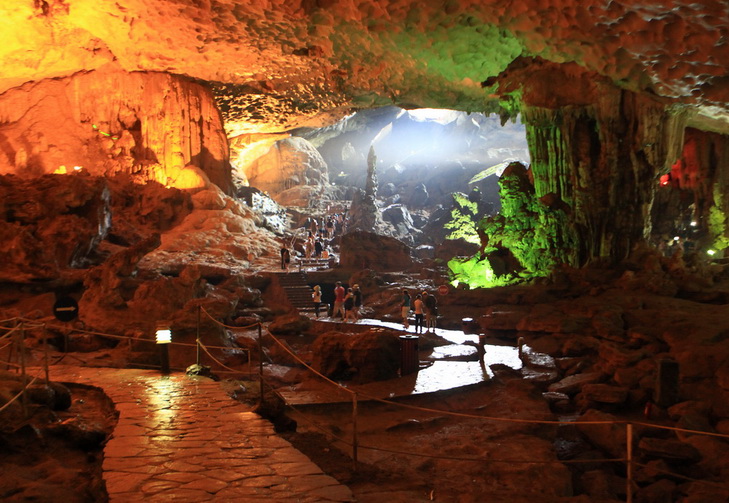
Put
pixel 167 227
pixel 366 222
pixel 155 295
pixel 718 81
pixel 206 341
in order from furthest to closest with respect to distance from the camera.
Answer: pixel 366 222
pixel 167 227
pixel 718 81
pixel 155 295
pixel 206 341

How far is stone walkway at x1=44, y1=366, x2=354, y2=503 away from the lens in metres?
3.83

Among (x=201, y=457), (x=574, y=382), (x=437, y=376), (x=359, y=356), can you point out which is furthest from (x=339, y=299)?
(x=201, y=457)

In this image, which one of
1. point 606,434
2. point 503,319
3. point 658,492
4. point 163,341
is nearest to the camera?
point 658,492

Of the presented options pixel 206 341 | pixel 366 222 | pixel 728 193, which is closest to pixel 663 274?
pixel 728 193

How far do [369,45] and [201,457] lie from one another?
51.5ft

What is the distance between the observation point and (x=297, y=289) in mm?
19969

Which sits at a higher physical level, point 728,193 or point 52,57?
point 52,57

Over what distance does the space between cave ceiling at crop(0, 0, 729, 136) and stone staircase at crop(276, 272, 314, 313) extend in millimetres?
8126

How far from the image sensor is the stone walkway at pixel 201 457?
12.6 ft

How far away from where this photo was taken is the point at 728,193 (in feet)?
73.5

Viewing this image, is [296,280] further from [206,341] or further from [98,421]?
[98,421]

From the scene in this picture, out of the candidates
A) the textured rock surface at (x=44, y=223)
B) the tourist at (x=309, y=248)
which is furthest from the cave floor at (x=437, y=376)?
the tourist at (x=309, y=248)

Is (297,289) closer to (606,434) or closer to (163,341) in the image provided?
(163,341)

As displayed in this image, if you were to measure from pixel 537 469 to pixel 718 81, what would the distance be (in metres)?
12.9
